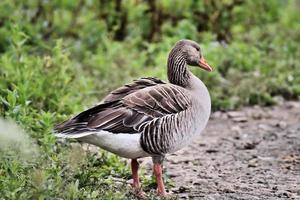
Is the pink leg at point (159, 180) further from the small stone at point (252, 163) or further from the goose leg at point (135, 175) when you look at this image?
the small stone at point (252, 163)

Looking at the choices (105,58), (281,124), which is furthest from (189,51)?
(105,58)

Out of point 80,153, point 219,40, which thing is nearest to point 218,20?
point 219,40

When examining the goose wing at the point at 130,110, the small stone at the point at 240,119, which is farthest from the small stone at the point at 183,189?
the small stone at the point at 240,119

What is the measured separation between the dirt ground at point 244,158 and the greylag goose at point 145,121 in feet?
1.75

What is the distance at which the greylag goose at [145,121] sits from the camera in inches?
270

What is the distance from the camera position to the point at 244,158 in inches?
351

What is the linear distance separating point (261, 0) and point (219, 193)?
25.3 feet

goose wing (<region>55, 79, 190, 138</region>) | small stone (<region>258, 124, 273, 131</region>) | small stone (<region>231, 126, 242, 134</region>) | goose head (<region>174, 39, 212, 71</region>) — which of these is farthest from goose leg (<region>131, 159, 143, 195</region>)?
small stone (<region>258, 124, 273, 131</region>)

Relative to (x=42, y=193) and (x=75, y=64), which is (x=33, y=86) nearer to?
(x=75, y=64)

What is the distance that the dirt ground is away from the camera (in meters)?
7.56

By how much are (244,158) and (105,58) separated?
3.69 m

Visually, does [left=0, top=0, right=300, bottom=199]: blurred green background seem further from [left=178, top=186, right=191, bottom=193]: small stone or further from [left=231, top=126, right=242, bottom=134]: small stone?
[left=231, top=126, right=242, bottom=134]: small stone

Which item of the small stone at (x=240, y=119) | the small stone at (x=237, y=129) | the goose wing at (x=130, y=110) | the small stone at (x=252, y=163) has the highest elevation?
the goose wing at (x=130, y=110)

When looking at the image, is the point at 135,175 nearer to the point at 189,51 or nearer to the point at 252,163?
the point at 189,51
